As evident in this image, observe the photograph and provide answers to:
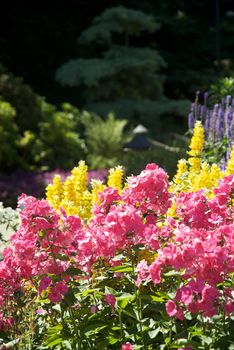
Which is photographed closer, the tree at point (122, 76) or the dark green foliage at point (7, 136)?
the dark green foliage at point (7, 136)

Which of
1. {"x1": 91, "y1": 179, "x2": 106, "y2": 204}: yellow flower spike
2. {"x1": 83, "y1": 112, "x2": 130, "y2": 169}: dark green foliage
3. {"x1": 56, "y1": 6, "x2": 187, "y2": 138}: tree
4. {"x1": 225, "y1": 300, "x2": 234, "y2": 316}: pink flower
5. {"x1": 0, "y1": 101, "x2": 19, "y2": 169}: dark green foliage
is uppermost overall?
{"x1": 56, "y1": 6, "x2": 187, "y2": 138}: tree

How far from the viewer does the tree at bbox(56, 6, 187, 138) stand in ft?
65.9

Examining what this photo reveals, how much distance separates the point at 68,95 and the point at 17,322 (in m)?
18.4

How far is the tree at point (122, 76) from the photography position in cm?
2008

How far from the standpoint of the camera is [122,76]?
2136 centimetres

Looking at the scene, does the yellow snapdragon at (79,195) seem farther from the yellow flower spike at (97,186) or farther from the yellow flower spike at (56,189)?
the yellow flower spike at (56,189)

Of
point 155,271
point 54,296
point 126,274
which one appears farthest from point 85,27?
point 155,271

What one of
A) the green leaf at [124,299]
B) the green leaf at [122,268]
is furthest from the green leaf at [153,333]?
the green leaf at [122,268]

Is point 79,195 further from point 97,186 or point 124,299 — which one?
point 124,299

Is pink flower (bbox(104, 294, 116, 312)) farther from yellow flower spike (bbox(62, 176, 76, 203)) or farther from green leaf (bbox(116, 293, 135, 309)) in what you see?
yellow flower spike (bbox(62, 176, 76, 203))

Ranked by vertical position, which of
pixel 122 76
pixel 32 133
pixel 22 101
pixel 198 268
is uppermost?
pixel 122 76

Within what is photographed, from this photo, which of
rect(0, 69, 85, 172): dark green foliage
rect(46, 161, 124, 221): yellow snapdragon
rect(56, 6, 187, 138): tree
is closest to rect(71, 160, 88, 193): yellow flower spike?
rect(46, 161, 124, 221): yellow snapdragon

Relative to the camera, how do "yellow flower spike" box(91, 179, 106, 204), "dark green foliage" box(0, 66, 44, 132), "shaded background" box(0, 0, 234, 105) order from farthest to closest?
"shaded background" box(0, 0, 234, 105)
"dark green foliage" box(0, 66, 44, 132)
"yellow flower spike" box(91, 179, 106, 204)

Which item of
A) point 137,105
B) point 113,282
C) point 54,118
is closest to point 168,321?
point 113,282
